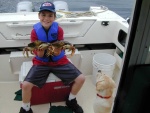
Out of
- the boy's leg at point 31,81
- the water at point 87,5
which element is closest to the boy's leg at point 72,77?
the boy's leg at point 31,81

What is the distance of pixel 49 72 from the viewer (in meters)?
2.30

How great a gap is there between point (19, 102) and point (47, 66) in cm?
62

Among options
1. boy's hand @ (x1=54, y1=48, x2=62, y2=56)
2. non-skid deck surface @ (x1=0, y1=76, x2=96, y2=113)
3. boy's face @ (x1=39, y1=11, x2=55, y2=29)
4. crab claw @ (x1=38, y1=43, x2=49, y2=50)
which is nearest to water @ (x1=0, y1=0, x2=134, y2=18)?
non-skid deck surface @ (x1=0, y1=76, x2=96, y2=113)

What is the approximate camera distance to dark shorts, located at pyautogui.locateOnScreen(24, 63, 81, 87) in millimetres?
2204

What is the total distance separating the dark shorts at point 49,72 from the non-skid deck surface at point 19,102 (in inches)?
14.5

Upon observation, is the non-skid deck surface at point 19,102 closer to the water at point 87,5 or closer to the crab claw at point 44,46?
the crab claw at point 44,46

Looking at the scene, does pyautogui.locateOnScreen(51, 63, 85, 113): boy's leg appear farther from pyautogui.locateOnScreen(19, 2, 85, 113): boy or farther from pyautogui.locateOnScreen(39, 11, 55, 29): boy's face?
pyautogui.locateOnScreen(39, 11, 55, 29): boy's face

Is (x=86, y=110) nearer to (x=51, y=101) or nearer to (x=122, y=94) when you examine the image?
(x=51, y=101)

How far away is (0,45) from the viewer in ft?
8.61

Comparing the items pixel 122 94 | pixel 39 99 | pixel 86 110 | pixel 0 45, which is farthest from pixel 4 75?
pixel 122 94

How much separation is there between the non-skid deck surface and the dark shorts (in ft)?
1.21

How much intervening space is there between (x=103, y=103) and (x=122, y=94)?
118 cm

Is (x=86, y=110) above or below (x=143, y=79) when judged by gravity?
below

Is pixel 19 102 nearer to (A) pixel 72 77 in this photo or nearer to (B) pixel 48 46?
(A) pixel 72 77
